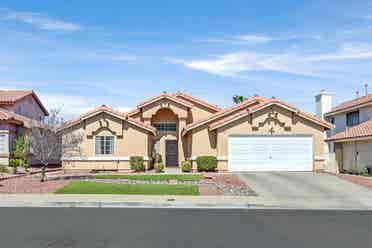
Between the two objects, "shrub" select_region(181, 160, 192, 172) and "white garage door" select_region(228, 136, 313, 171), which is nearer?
"white garage door" select_region(228, 136, 313, 171)

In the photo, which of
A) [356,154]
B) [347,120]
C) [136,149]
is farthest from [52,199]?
[347,120]

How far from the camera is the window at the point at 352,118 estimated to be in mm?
35041

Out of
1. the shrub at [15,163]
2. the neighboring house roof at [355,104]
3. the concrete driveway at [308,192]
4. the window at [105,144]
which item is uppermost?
the neighboring house roof at [355,104]

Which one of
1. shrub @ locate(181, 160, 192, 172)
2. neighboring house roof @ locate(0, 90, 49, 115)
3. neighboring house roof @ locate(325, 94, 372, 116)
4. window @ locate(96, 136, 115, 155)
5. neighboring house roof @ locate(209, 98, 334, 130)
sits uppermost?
neighboring house roof @ locate(0, 90, 49, 115)

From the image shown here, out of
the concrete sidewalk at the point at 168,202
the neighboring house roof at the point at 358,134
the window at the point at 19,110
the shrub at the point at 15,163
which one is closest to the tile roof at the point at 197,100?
the neighboring house roof at the point at 358,134

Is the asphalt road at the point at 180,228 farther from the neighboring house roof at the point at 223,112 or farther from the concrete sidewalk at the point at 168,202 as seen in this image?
the neighboring house roof at the point at 223,112

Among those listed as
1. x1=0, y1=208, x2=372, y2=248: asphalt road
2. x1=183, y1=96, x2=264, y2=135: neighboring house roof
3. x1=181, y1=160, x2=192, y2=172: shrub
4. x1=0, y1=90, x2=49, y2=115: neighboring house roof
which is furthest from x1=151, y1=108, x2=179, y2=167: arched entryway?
x1=0, y1=208, x2=372, y2=248: asphalt road

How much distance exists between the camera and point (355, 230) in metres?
10.1

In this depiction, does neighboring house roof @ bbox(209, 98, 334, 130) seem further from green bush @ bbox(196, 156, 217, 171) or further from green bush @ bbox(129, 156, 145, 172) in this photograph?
green bush @ bbox(129, 156, 145, 172)

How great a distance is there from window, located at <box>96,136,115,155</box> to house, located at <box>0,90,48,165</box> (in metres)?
4.04

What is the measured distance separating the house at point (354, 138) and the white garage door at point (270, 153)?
3.10 m

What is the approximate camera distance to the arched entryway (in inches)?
1293

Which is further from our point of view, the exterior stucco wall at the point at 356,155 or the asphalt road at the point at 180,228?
the exterior stucco wall at the point at 356,155

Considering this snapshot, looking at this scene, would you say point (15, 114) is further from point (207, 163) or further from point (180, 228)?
point (180, 228)
